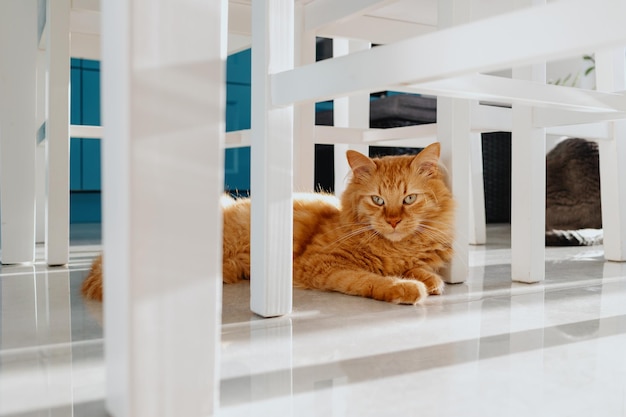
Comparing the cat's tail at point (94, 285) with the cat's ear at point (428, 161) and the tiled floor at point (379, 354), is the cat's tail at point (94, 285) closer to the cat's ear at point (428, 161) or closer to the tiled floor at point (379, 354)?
the tiled floor at point (379, 354)

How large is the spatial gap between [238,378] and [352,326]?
36cm

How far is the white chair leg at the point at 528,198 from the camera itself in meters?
1.65

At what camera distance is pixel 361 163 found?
166 cm

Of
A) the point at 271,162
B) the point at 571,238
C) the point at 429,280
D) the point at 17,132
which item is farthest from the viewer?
the point at 571,238

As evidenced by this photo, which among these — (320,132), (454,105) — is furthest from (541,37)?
(320,132)

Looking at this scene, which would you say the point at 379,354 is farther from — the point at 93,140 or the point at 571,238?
the point at 93,140

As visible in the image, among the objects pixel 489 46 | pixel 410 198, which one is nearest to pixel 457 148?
pixel 410 198

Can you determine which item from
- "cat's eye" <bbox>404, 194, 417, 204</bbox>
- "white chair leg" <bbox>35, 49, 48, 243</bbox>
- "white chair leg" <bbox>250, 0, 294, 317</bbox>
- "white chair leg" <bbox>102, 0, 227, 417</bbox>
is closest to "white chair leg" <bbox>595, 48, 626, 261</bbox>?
"cat's eye" <bbox>404, 194, 417, 204</bbox>

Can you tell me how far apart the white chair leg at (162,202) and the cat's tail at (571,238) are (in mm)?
2166

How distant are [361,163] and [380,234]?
0.21 m

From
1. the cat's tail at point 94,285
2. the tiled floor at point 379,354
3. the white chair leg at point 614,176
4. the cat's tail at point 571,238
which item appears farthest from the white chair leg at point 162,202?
the cat's tail at point 571,238

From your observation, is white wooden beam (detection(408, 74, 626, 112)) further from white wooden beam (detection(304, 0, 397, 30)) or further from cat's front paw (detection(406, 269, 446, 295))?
white wooden beam (detection(304, 0, 397, 30))

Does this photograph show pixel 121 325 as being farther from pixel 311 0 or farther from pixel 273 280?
pixel 311 0

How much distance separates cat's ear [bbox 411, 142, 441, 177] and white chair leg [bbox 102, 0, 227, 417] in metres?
1.01
